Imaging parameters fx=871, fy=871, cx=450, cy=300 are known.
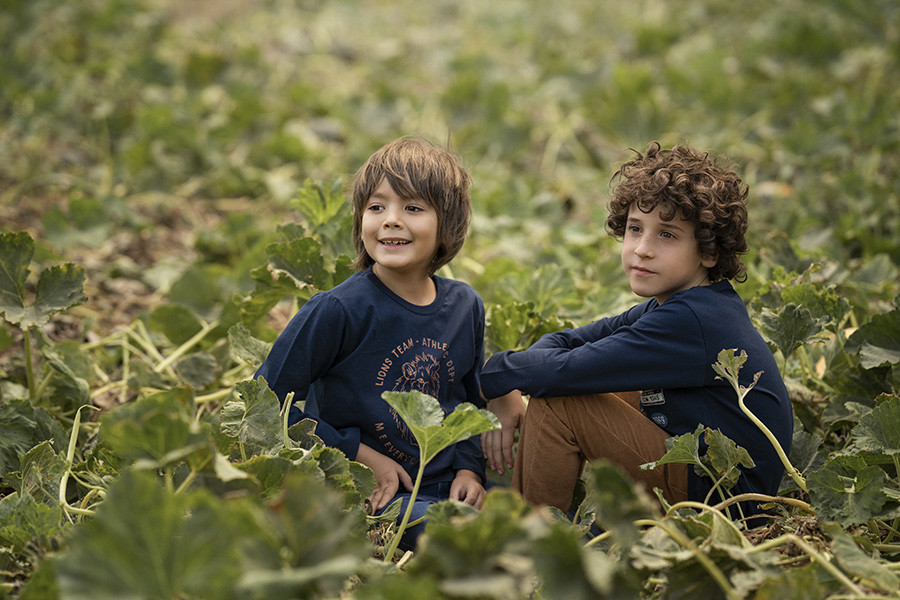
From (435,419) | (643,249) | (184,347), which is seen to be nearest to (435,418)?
(435,419)

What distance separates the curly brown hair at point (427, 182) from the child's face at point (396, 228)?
0.02 metres

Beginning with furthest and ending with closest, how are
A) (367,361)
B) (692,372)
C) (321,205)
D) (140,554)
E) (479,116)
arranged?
1. (479,116)
2. (321,205)
3. (367,361)
4. (692,372)
5. (140,554)

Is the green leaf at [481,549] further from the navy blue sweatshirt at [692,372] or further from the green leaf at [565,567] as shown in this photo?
the navy blue sweatshirt at [692,372]

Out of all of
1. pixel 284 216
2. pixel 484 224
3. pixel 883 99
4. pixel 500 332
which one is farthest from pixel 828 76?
pixel 500 332

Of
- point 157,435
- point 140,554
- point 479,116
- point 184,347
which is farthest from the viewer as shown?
point 479,116

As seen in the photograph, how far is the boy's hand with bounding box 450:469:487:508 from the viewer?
1632 millimetres

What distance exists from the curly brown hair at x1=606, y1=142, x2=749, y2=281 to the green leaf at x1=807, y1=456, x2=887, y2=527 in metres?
0.40

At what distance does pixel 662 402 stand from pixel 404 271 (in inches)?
21.0

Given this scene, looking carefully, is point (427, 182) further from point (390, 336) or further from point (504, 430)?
point (504, 430)

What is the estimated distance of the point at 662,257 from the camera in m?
1.54

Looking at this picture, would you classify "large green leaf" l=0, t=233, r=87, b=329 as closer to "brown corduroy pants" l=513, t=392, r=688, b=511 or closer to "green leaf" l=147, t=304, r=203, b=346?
"green leaf" l=147, t=304, r=203, b=346

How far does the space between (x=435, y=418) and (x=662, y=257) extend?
1.77 ft

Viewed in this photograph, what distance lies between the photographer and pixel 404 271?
5.43ft

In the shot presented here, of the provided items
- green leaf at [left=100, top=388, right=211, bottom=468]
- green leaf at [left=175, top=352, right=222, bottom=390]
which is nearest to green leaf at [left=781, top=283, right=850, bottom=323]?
green leaf at [left=100, top=388, right=211, bottom=468]
